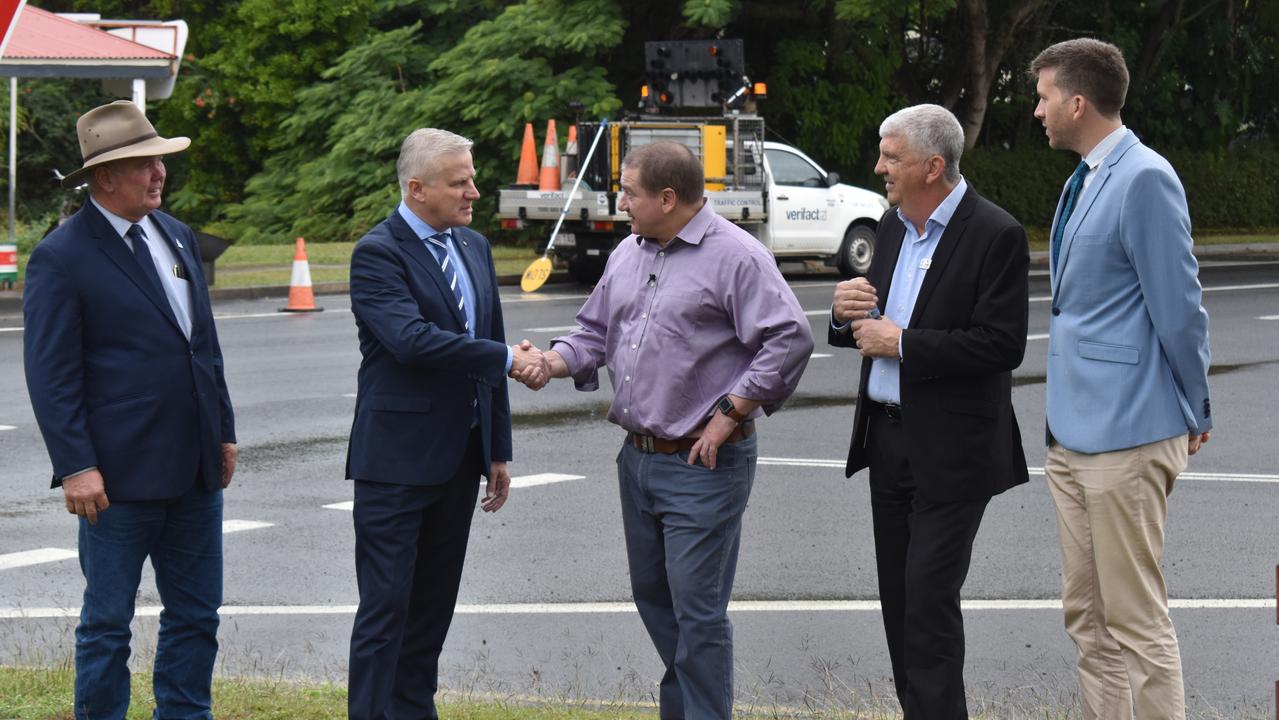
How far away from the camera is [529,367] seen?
205 inches

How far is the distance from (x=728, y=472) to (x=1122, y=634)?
1220mm

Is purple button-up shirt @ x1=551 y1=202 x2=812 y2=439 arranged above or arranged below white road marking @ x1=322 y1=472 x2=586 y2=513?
above

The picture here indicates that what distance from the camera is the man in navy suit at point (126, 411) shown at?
4.78 meters

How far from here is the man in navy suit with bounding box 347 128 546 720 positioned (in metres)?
4.99

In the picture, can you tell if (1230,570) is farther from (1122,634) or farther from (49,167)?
(49,167)

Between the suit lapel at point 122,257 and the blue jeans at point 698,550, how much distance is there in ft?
4.91

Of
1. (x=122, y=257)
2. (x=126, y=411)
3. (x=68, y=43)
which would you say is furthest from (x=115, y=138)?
(x=68, y=43)

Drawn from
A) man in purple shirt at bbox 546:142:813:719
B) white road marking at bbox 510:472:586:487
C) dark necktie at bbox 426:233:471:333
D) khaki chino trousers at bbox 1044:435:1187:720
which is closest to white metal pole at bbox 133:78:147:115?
white road marking at bbox 510:472:586:487

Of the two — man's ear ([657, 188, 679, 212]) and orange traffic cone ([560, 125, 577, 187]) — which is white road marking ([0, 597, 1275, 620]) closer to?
man's ear ([657, 188, 679, 212])

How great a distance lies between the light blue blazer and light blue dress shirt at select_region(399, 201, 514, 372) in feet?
5.61

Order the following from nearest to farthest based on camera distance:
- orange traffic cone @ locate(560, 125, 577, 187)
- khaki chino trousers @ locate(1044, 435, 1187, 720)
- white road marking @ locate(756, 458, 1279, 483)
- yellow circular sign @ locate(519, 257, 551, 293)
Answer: khaki chino trousers @ locate(1044, 435, 1187, 720), yellow circular sign @ locate(519, 257, 551, 293), white road marking @ locate(756, 458, 1279, 483), orange traffic cone @ locate(560, 125, 577, 187)

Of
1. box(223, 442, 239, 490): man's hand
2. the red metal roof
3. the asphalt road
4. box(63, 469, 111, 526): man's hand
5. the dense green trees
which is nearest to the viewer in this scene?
box(63, 469, 111, 526): man's hand

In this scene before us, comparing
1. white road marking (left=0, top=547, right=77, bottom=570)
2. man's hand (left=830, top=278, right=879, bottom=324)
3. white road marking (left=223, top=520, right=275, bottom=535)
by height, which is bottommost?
white road marking (left=223, top=520, right=275, bottom=535)

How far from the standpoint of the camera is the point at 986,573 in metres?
7.63
